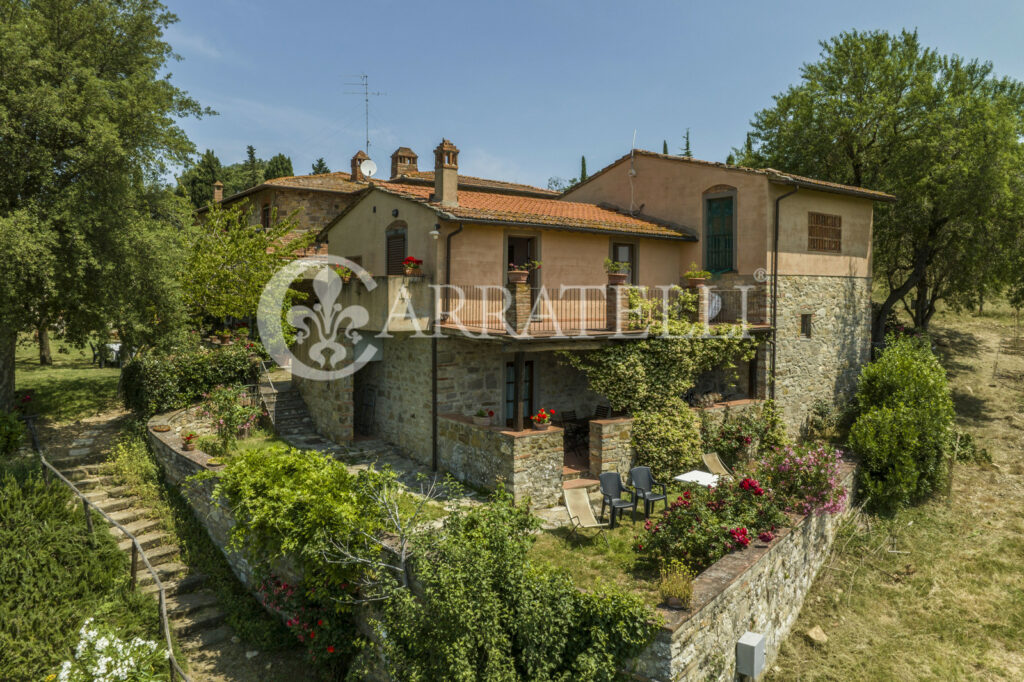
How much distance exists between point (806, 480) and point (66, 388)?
19.8 m

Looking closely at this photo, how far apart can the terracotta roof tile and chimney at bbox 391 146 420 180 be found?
760 cm

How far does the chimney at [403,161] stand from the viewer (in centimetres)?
2389

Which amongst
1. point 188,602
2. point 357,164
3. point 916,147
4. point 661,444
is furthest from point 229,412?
point 916,147

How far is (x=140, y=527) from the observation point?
1154 centimetres

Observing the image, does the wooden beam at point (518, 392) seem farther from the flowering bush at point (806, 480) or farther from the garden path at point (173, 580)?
the garden path at point (173, 580)

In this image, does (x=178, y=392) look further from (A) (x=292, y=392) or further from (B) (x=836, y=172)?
(B) (x=836, y=172)

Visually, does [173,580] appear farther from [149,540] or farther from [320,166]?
[320,166]

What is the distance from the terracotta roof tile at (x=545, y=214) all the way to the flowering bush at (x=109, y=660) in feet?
30.9

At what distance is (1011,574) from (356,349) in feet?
47.7

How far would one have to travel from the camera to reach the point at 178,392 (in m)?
15.1

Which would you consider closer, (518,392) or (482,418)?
(518,392)

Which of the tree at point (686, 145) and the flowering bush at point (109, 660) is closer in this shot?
the flowering bush at point (109, 660)

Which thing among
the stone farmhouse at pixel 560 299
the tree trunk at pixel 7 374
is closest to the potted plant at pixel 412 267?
the stone farmhouse at pixel 560 299

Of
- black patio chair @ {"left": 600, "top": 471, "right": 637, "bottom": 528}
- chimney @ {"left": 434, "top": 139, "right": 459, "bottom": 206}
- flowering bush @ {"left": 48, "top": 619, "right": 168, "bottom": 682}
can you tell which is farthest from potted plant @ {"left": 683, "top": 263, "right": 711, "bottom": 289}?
flowering bush @ {"left": 48, "top": 619, "right": 168, "bottom": 682}
